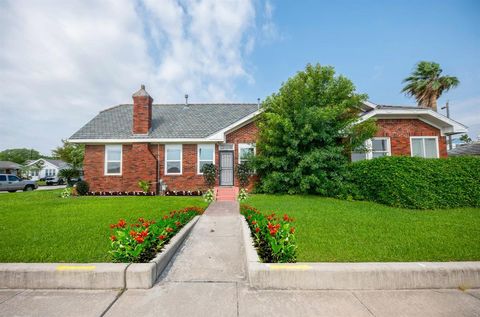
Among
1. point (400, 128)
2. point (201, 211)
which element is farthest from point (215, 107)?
point (400, 128)

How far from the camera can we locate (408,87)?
75.0ft

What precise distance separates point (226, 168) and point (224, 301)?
10.6m

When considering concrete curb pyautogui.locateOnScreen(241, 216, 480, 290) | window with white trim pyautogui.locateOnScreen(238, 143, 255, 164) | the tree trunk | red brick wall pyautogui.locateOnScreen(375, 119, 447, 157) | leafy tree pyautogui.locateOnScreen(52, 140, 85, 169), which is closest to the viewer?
concrete curb pyautogui.locateOnScreen(241, 216, 480, 290)

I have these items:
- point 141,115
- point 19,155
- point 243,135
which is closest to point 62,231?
point 141,115

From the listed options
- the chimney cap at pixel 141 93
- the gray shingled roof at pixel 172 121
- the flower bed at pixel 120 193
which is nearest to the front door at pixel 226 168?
the gray shingled roof at pixel 172 121

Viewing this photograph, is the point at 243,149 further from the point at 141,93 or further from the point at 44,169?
the point at 44,169

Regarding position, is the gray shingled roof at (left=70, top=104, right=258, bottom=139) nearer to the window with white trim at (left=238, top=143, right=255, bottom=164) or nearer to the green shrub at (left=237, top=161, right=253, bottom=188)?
the window with white trim at (left=238, top=143, right=255, bottom=164)

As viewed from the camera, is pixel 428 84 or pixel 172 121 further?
pixel 428 84

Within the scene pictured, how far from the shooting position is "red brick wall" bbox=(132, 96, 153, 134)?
43.9ft

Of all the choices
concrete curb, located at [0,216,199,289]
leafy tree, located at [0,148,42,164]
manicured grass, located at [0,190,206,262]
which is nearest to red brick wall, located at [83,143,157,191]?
manicured grass, located at [0,190,206,262]

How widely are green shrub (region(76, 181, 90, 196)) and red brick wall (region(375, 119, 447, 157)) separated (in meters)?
17.2

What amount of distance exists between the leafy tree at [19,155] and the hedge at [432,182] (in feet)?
337

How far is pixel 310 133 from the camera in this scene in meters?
10.6

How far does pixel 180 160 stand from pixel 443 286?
12.3 meters
